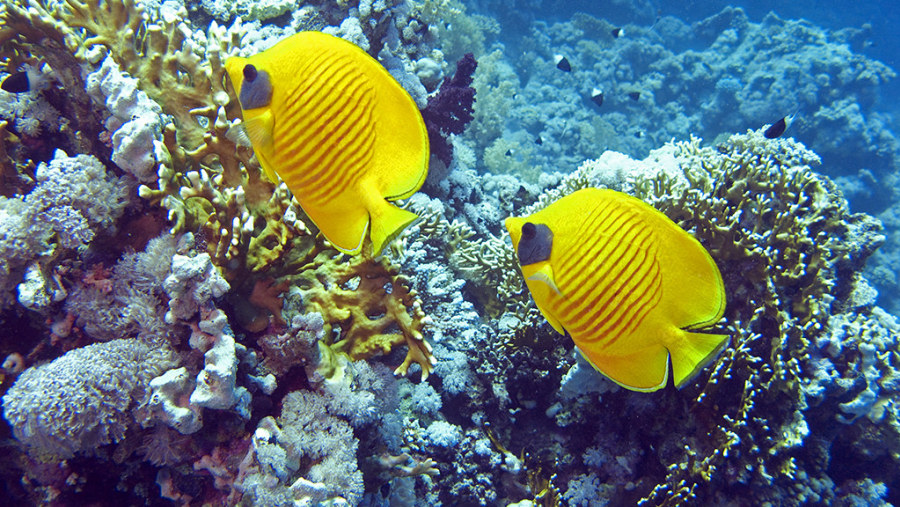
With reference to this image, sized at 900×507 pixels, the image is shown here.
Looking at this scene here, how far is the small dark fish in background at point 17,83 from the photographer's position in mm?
2354

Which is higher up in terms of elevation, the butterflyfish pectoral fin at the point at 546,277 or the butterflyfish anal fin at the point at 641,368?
the butterflyfish pectoral fin at the point at 546,277

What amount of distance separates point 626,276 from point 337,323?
5.61ft

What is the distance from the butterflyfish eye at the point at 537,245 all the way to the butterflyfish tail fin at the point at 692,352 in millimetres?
537

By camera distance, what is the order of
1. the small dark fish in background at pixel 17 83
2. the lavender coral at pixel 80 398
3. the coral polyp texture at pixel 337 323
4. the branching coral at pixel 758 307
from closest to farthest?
1. the lavender coral at pixel 80 398
2. the coral polyp texture at pixel 337 323
3. the small dark fish in background at pixel 17 83
4. the branching coral at pixel 758 307

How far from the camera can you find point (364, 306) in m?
2.57

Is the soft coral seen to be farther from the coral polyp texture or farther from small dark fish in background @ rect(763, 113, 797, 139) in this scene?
small dark fish in background @ rect(763, 113, 797, 139)

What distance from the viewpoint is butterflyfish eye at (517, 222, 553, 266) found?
56.6 inches

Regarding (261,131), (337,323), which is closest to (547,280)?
(261,131)

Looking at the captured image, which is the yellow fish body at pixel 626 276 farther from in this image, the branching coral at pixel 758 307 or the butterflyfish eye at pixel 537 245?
the branching coral at pixel 758 307

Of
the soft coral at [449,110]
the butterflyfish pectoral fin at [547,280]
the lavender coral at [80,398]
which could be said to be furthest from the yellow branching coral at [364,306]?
the soft coral at [449,110]

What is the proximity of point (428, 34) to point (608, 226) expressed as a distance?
526 cm

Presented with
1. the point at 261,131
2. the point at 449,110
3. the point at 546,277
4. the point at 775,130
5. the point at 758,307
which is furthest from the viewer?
the point at 775,130

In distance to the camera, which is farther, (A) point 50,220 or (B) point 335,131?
(A) point 50,220

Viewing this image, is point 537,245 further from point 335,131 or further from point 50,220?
point 50,220
